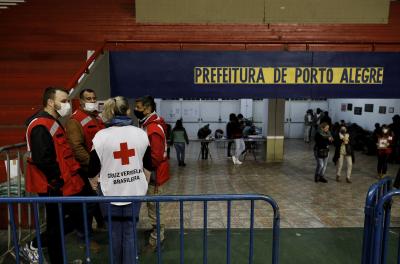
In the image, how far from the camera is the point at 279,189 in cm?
786

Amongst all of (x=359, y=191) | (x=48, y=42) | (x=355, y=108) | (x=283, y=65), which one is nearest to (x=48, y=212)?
(x=283, y=65)

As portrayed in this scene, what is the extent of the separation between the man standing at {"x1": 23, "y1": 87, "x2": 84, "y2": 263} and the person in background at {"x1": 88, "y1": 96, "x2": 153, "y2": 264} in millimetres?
450

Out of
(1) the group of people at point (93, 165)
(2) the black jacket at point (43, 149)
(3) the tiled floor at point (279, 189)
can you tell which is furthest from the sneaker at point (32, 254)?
(3) the tiled floor at point (279, 189)

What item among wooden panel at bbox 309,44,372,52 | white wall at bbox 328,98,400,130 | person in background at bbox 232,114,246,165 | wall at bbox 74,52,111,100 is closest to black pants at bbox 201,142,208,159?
person in background at bbox 232,114,246,165

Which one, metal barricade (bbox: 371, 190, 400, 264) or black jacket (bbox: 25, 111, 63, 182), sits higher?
black jacket (bbox: 25, 111, 63, 182)

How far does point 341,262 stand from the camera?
13.1 feet

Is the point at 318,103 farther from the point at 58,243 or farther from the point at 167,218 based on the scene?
the point at 58,243

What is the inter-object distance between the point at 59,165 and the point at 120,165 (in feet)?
2.52

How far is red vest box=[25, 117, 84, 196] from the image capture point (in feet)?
10.1

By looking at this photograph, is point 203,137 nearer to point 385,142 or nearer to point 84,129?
point 385,142

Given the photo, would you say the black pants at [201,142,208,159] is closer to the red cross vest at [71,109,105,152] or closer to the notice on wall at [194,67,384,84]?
the notice on wall at [194,67,384,84]

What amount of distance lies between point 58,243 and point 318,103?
16.8 metres

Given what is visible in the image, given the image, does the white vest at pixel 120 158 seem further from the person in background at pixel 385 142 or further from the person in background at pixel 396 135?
the person in background at pixel 396 135

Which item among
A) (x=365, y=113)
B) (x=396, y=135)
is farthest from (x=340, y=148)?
(x=365, y=113)
